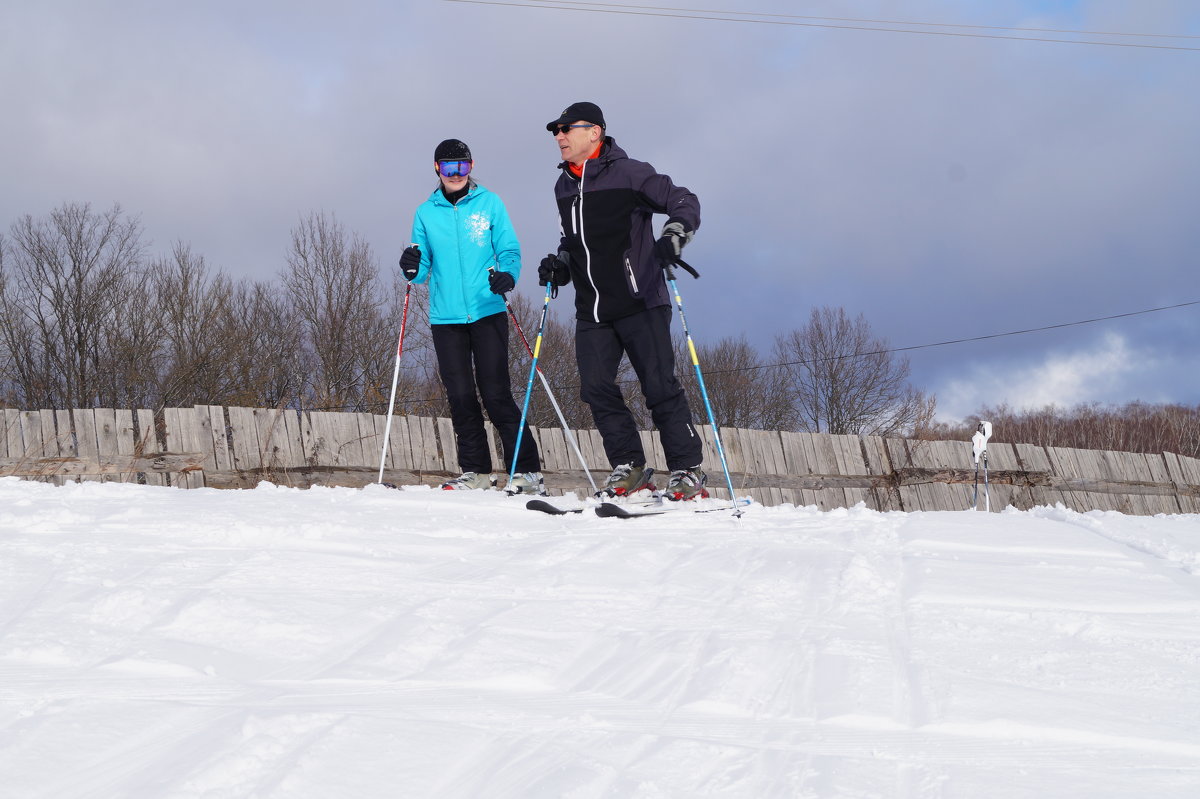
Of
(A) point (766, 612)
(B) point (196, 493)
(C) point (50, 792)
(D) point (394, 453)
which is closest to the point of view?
(C) point (50, 792)

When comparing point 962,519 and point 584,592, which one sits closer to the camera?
point 584,592

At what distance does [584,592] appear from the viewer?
2600 mm

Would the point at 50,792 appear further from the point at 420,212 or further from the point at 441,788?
the point at 420,212

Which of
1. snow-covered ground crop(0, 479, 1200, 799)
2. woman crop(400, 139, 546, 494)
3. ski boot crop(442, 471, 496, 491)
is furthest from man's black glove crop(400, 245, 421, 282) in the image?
snow-covered ground crop(0, 479, 1200, 799)

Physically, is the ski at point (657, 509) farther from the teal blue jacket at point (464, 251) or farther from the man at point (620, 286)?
the teal blue jacket at point (464, 251)

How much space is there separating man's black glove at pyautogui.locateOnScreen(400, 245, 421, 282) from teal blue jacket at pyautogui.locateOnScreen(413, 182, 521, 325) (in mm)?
82

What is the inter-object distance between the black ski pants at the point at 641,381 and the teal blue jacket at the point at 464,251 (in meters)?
0.76

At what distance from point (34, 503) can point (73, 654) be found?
2202 mm

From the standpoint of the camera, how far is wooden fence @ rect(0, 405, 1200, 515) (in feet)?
23.5

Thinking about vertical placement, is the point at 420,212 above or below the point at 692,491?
above

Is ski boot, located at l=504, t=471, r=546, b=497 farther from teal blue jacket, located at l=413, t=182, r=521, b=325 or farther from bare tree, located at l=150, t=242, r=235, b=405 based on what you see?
bare tree, located at l=150, t=242, r=235, b=405

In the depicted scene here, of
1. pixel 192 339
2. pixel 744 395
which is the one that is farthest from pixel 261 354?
pixel 744 395

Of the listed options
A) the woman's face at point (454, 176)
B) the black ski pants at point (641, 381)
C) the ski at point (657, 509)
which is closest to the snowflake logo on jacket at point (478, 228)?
the woman's face at point (454, 176)

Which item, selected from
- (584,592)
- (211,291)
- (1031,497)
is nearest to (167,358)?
(211,291)
